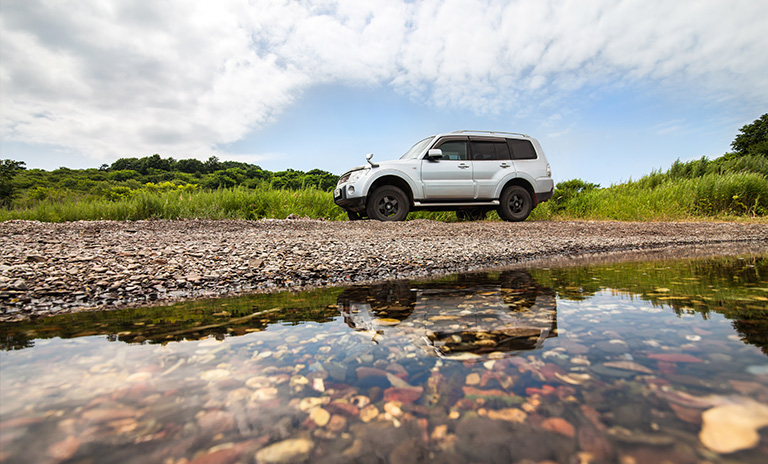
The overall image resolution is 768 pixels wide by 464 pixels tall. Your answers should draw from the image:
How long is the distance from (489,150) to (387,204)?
9.89 feet

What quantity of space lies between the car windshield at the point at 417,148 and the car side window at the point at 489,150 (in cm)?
111

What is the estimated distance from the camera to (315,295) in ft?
9.84

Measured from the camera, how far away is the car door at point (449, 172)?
866cm

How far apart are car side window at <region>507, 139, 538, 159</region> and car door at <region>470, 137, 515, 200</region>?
224 millimetres

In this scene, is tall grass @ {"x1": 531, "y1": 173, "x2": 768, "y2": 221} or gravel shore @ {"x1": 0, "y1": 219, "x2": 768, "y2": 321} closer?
gravel shore @ {"x1": 0, "y1": 219, "x2": 768, "y2": 321}

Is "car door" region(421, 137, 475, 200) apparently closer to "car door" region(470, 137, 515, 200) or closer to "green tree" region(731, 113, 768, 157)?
"car door" region(470, 137, 515, 200)

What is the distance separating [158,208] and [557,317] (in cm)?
950

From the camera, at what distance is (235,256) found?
13.5 ft

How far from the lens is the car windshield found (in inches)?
358

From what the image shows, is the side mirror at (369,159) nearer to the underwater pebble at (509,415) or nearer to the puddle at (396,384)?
the puddle at (396,384)

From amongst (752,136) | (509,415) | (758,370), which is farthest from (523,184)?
(752,136)

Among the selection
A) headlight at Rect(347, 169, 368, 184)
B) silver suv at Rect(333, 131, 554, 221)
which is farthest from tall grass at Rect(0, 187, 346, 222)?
headlight at Rect(347, 169, 368, 184)

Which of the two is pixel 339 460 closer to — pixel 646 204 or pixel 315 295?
pixel 315 295

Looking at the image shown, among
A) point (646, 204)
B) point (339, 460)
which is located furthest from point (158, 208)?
point (646, 204)
